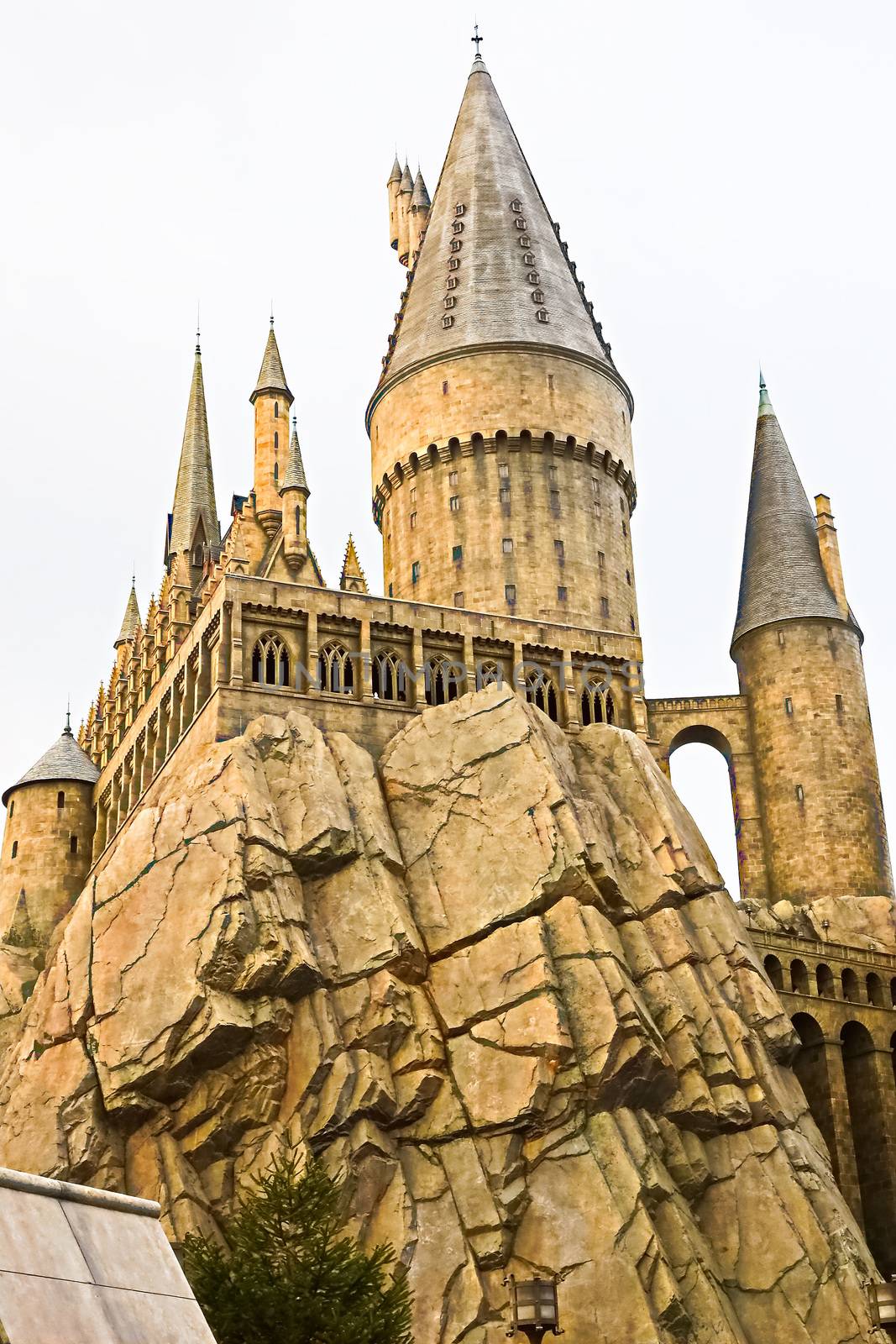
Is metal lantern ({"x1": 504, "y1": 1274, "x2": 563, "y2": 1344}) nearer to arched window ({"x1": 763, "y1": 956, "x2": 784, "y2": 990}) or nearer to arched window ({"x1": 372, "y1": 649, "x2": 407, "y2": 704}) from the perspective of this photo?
arched window ({"x1": 372, "y1": 649, "x2": 407, "y2": 704})

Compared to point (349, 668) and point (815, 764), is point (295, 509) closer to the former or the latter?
point (349, 668)

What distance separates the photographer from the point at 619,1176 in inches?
1927

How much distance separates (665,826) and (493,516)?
836 inches

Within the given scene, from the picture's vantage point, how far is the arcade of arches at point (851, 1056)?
61094mm

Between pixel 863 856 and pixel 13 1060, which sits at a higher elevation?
pixel 863 856

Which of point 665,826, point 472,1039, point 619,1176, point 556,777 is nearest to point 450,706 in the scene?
point 556,777

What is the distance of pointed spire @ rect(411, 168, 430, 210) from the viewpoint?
309 ft

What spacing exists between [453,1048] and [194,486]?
43.1 meters

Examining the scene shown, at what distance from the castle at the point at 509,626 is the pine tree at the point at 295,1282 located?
22.6 meters

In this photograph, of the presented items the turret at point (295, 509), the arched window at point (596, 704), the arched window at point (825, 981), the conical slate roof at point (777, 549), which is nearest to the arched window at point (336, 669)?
the turret at point (295, 509)

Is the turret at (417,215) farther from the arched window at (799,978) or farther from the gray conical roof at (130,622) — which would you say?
the arched window at (799,978)

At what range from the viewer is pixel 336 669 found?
62562 mm

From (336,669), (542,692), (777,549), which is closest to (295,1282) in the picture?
(336,669)

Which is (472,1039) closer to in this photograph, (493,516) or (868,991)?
(868,991)
